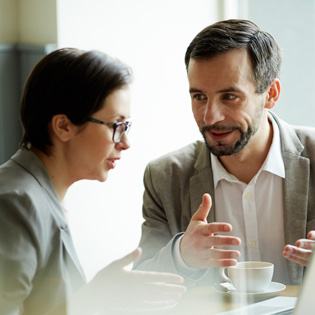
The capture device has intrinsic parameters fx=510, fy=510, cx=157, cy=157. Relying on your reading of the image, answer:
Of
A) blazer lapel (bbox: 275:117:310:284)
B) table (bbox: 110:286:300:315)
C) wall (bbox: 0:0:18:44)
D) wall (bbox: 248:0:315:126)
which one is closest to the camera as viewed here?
wall (bbox: 0:0:18:44)

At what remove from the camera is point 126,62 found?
59 cm

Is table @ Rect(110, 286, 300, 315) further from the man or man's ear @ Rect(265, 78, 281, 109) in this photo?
man's ear @ Rect(265, 78, 281, 109)

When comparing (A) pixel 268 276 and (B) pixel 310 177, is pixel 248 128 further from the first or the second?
(A) pixel 268 276

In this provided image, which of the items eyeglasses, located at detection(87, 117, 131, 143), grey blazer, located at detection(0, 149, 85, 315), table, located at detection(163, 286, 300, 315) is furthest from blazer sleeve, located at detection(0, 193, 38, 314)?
table, located at detection(163, 286, 300, 315)

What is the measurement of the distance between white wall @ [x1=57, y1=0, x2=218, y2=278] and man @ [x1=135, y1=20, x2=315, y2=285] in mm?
70

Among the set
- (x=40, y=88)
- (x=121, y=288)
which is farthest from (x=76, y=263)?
(x=40, y=88)

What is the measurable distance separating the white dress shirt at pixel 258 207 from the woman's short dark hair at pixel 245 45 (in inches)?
5.4

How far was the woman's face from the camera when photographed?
1.69ft

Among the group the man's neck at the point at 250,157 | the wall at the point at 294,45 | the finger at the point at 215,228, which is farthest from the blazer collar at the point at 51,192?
the wall at the point at 294,45

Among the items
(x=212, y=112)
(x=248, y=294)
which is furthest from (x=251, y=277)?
(x=212, y=112)

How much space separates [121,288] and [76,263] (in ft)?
0.20

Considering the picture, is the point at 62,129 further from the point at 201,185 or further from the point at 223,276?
the point at 201,185

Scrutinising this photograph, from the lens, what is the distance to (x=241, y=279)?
79 centimetres

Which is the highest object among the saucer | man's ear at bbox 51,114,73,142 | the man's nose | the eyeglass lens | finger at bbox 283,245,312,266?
man's ear at bbox 51,114,73,142
